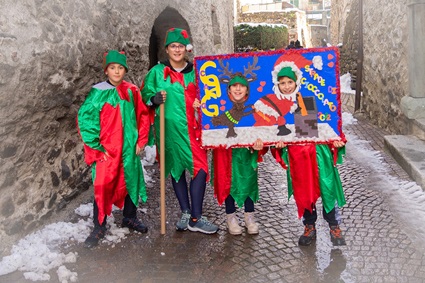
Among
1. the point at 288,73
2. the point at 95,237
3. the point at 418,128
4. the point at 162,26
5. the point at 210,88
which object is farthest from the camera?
the point at 162,26

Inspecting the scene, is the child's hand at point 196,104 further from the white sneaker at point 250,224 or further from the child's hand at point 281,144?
the white sneaker at point 250,224

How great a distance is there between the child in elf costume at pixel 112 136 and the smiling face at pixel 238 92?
30.5 inches

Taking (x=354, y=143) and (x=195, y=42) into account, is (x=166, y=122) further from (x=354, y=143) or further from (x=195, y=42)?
(x=195, y=42)

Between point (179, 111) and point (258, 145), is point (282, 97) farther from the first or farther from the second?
point (179, 111)

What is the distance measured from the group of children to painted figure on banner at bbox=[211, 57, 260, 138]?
0.05 feet

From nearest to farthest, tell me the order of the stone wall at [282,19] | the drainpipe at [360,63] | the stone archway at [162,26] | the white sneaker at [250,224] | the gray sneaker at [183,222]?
the white sneaker at [250,224] < the gray sneaker at [183,222] < the stone archway at [162,26] < the drainpipe at [360,63] < the stone wall at [282,19]

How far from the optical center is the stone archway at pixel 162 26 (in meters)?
7.94

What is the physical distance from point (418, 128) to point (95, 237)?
4390 millimetres

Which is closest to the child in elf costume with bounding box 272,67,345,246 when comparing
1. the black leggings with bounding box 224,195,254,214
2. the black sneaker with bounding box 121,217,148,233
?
the black leggings with bounding box 224,195,254,214

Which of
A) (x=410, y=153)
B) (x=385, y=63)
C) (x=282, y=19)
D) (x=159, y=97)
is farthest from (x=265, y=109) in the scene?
(x=282, y=19)

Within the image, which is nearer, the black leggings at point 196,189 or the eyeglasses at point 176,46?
the eyeglasses at point 176,46

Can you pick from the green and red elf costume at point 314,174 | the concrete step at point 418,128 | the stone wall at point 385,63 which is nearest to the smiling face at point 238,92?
the green and red elf costume at point 314,174

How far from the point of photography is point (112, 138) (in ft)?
11.6

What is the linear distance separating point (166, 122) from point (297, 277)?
156 cm
